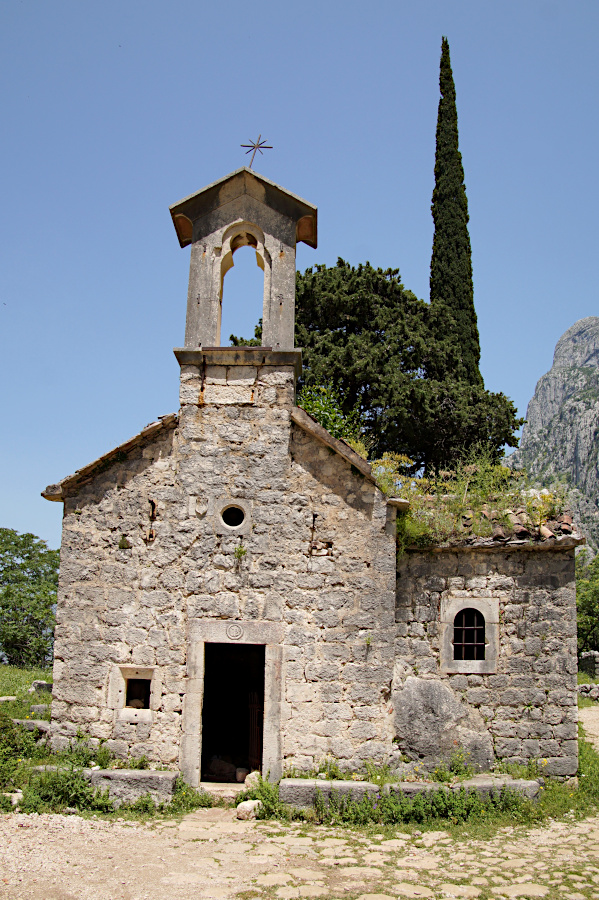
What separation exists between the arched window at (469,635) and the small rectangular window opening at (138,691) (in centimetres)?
434

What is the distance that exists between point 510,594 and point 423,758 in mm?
2596

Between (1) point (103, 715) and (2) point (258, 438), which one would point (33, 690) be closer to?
(1) point (103, 715)

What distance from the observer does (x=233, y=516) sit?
10.2 metres

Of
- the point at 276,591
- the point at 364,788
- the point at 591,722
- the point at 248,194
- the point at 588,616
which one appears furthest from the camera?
the point at 588,616

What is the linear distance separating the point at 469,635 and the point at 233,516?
150 inches

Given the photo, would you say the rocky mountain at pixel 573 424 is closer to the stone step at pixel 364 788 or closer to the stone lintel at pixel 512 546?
the stone lintel at pixel 512 546

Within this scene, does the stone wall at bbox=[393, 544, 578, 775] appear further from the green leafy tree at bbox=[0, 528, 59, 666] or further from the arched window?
the green leafy tree at bbox=[0, 528, 59, 666]

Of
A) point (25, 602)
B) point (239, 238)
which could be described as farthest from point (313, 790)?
point (25, 602)

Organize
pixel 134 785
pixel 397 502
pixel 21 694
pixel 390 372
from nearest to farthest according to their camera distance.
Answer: pixel 134 785 → pixel 397 502 → pixel 21 694 → pixel 390 372

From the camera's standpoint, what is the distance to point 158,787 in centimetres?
903

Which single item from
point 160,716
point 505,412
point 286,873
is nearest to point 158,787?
point 160,716

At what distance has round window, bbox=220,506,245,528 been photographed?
402 inches

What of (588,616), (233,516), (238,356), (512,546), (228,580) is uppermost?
(238,356)

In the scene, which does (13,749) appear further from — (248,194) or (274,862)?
(248,194)
